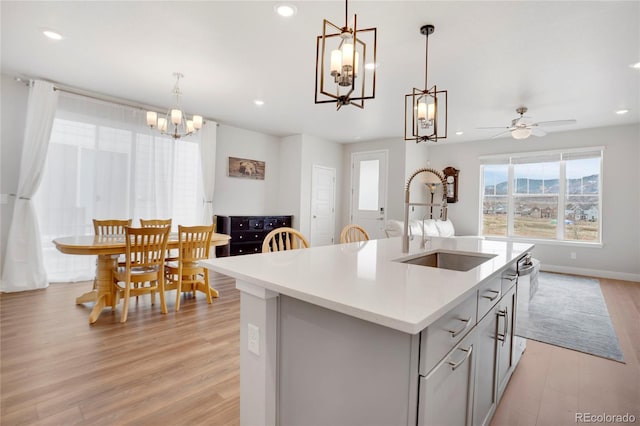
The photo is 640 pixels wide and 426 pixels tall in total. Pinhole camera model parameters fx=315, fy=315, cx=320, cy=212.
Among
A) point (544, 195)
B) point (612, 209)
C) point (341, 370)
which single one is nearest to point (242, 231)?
point (341, 370)

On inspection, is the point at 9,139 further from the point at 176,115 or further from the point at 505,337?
the point at 505,337

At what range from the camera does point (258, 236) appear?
19.7 ft

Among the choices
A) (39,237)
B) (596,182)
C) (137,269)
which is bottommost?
(137,269)

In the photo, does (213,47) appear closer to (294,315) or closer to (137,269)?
(137,269)

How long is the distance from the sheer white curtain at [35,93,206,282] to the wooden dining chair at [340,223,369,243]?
3.47m

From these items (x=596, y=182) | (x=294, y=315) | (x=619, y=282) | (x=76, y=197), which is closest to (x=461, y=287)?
(x=294, y=315)

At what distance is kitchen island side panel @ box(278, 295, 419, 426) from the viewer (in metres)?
0.92

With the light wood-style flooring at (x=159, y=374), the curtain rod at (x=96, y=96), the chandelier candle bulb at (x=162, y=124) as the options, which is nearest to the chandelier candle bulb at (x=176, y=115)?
the chandelier candle bulb at (x=162, y=124)

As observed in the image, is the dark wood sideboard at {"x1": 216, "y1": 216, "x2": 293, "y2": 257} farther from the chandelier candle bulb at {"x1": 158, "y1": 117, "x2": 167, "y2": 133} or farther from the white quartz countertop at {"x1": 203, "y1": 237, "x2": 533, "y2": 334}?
the white quartz countertop at {"x1": 203, "y1": 237, "x2": 533, "y2": 334}

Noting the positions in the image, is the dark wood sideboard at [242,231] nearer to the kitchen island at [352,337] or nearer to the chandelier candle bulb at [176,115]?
the chandelier candle bulb at [176,115]

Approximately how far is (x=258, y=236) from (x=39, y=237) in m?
3.12

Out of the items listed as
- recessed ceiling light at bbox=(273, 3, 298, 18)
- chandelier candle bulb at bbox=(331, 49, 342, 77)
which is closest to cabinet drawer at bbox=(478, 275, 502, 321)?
chandelier candle bulb at bbox=(331, 49, 342, 77)

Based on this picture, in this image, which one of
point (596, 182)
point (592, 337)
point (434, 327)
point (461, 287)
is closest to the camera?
point (434, 327)

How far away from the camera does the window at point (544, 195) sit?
5.78 m
